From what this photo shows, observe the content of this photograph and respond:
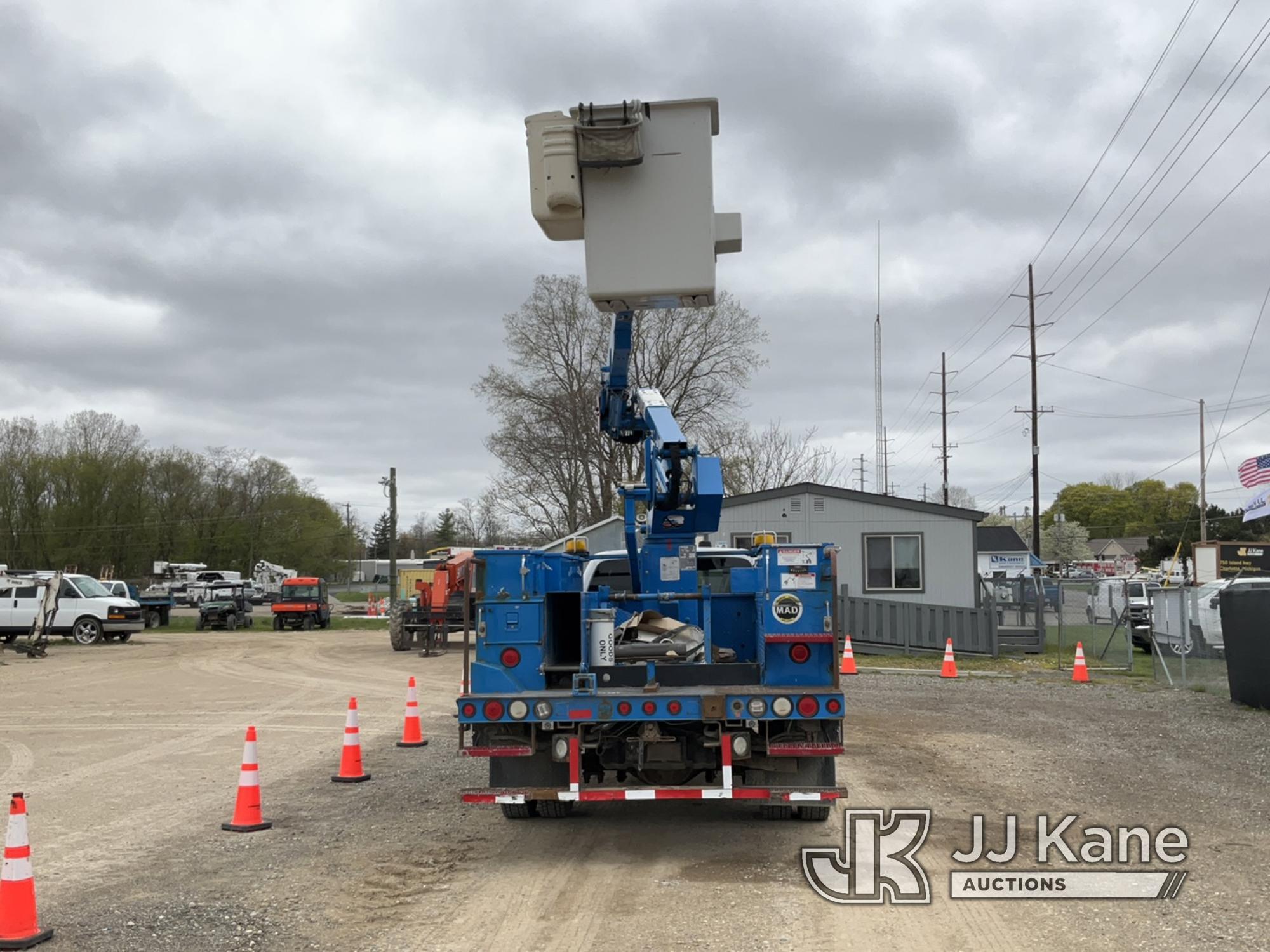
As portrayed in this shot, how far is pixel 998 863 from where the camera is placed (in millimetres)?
7289

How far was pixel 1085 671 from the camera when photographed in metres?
20.0

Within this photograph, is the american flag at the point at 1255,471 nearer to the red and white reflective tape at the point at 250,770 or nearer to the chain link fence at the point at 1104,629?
the chain link fence at the point at 1104,629

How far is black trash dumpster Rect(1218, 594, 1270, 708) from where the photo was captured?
14570mm

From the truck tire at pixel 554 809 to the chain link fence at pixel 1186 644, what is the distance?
11464 millimetres

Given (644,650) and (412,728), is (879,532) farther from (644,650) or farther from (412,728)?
(644,650)

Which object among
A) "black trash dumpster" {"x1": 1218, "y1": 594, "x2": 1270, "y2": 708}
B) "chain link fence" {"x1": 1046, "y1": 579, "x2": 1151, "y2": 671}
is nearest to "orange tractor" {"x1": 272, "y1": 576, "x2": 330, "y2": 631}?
"chain link fence" {"x1": 1046, "y1": 579, "x2": 1151, "y2": 671}

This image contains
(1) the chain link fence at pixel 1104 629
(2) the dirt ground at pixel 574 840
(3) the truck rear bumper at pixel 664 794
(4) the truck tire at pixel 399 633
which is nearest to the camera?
(2) the dirt ground at pixel 574 840

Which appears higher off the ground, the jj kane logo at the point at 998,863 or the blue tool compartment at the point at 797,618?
the blue tool compartment at the point at 797,618

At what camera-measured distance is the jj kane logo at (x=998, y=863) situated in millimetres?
6582

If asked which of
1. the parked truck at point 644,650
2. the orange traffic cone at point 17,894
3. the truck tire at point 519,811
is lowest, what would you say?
the truck tire at point 519,811

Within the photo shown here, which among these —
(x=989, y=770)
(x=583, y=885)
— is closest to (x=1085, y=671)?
(x=989, y=770)

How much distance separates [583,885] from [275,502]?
290ft

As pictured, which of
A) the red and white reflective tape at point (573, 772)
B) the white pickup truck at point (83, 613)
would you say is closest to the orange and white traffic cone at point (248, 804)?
the red and white reflective tape at point (573, 772)

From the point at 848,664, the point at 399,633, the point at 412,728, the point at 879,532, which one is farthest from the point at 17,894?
the point at 399,633
